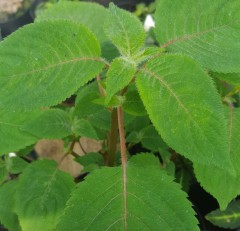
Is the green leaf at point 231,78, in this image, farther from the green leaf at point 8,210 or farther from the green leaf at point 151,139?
the green leaf at point 8,210

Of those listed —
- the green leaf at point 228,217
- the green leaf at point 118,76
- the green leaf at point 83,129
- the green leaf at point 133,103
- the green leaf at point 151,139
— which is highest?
the green leaf at point 118,76

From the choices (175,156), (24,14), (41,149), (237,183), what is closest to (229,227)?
(175,156)

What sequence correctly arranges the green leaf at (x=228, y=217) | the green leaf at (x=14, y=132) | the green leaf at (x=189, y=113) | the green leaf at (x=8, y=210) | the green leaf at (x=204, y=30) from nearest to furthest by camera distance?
1. the green leaf at (x=189, y=113)
2. the green leaf at (x=204, y=30)
3. the green leaf at (x=14, y=132)
4. the green leaf at (x=8, y=210)
5. the green leaf at (x=228, y=217)

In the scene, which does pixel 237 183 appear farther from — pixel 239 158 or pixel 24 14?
pixel 24 14

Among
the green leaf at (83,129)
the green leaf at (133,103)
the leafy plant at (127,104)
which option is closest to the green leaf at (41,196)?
the leafy plant at (127,104)

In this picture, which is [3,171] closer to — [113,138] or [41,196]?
[41,196]

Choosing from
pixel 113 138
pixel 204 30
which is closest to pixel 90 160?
pixel 113 138

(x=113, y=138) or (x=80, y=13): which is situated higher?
(x=80, y=13)
